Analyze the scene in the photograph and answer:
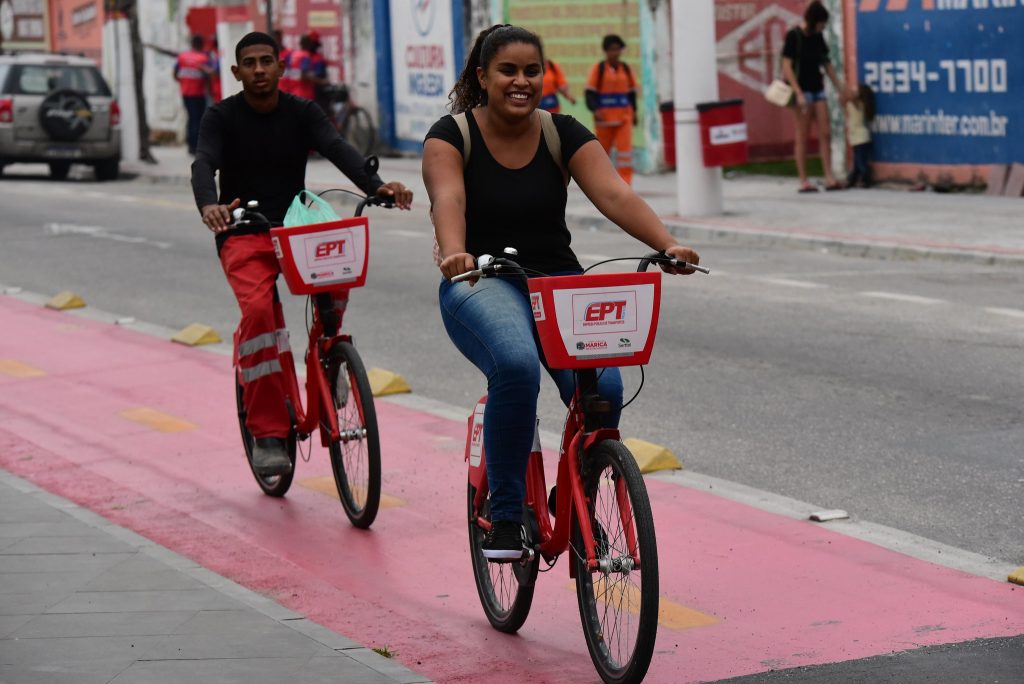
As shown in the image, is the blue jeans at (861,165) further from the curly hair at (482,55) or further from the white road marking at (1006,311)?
the curly hair at (482,55)

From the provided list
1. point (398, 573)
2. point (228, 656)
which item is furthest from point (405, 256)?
point (228, 656)

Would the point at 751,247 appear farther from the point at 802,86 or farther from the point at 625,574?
the point at 625,574

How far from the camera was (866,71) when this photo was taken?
2009 cm

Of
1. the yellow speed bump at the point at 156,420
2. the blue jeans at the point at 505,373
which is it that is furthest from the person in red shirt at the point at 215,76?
the blue jeans at the point at 505,373

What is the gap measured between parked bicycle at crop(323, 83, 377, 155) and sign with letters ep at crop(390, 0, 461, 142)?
64 centimetres

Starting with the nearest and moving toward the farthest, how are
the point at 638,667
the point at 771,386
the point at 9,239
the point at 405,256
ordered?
the point at 638,667 < the point at 771,386 < the point at 405,256 < the point at 9,239

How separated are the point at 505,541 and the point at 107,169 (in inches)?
925

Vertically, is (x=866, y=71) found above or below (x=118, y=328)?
above

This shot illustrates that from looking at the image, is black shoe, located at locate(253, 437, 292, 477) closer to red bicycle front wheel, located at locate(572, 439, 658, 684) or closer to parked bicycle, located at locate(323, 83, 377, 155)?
red bicycle front wheel, located at locate(572, 439, 658, 684)

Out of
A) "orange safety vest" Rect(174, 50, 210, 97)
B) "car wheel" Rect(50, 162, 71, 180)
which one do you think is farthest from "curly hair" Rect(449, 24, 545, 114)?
"orange safety vest" Rect(174, 50, 210, 97)

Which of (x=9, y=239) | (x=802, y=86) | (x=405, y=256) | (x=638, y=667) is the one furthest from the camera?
(x=802, y=86)

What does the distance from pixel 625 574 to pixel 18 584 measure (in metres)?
2.24

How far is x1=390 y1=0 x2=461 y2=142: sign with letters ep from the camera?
2798cm

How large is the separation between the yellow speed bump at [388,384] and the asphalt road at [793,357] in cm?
19
